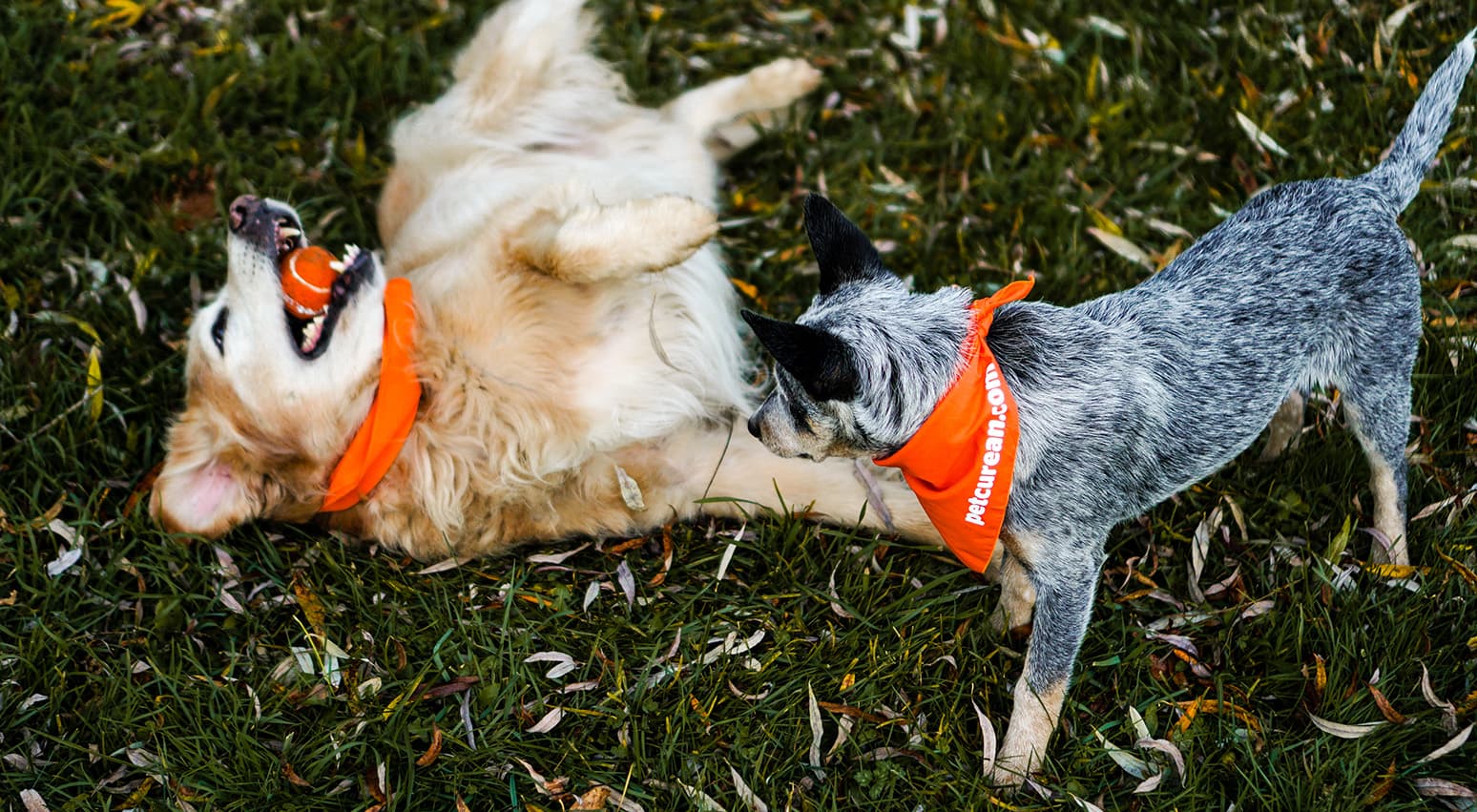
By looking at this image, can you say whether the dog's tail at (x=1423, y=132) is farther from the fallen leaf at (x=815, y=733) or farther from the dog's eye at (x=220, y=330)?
the dog's eye at (x=220, y=330)

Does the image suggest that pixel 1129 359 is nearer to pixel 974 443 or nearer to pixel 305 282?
pixel 974 443

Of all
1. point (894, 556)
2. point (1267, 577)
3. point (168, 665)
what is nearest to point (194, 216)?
point (168, 665)

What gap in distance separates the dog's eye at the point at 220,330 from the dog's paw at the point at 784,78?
9.82 feet

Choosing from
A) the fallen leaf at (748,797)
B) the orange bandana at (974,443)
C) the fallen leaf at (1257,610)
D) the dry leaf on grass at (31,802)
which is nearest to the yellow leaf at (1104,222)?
the fallen leaf at (1257,610)

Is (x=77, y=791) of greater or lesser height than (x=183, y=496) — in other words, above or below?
below

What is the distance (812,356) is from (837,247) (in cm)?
61

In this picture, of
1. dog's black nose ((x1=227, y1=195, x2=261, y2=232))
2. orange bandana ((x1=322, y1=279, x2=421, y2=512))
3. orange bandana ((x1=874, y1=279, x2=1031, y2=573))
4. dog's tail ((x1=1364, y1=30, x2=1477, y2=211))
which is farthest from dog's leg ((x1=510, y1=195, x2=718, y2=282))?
dog's tail ((x1=1364, y1=30, x2=1477, y2=211))

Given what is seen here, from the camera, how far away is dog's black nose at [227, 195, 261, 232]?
13.0 ft

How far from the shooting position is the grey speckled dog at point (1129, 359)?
10.2 feet

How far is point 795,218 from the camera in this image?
17.8ft

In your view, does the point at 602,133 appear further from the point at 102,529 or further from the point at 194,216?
the point at 102,529

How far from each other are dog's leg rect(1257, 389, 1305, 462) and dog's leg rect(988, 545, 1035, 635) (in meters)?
1.24

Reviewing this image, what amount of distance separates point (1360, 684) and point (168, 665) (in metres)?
4.39

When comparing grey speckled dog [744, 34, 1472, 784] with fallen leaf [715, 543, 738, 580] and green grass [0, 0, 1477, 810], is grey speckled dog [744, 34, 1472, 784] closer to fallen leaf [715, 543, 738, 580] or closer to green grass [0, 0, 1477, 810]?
green grass [0, 0, 1477, 810]
